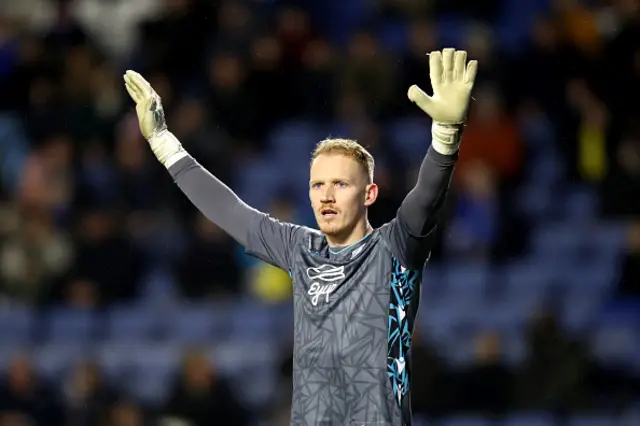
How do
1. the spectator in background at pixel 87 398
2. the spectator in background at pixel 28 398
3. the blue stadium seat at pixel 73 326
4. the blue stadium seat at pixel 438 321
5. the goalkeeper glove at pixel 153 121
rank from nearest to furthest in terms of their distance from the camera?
the goalkeeper glove at pixel 153 121 → the blue stadium seat at pixel 438 321 → the spectator in background at pixel 87 398 → the spectator in background at pixel 28 398 → the blue stadium seat at pixel 73 326

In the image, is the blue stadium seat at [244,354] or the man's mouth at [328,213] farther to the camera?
the blue stadium seat at [244,354]

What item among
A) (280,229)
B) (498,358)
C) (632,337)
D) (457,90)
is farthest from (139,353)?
(457,90)

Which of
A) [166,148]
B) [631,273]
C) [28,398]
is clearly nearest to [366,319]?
[166,148]

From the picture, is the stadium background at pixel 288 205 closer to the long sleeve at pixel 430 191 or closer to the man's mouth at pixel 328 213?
the man's mouth at pixel 328 213

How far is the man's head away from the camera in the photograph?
465 centimetres

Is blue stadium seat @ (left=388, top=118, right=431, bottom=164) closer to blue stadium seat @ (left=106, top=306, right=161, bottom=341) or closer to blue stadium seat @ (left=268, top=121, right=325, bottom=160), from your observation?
blue stadium seat @ (left=268, top=121, right=325, bottom=160)

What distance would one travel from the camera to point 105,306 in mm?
11742

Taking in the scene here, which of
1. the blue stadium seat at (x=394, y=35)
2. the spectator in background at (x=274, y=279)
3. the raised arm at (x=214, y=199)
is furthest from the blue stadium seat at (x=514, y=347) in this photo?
the raised arm at (x=214, y=199)

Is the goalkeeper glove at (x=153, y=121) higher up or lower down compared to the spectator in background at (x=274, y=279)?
lower down

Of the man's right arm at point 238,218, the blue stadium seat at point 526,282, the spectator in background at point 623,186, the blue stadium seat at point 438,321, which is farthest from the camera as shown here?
the spectator in background at point 623,186

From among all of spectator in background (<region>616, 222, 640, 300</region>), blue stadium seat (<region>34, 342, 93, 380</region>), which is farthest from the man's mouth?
blue stadium seat (<region>34, 342, 93, 380</region>)

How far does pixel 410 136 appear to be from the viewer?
1195 centimetres

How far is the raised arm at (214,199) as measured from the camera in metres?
5.00

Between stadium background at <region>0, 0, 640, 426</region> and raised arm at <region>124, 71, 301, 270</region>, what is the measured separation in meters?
4.76
